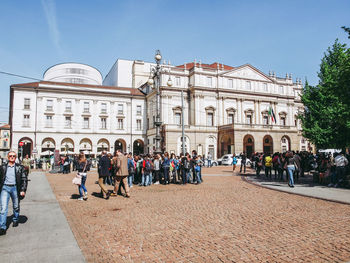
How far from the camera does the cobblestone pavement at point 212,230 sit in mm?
4703

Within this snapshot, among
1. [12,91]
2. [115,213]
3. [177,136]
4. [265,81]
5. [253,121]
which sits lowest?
[115,213]

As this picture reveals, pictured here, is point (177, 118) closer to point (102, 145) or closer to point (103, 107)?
point (103, 107)

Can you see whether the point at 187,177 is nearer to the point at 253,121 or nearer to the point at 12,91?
the point at 253,121

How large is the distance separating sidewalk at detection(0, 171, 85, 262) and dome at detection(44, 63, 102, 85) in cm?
5887

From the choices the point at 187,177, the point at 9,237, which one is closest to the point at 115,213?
the point at 9,237

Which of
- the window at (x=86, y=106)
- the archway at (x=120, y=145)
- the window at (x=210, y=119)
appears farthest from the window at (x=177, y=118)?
the window at (x=86, y=106)

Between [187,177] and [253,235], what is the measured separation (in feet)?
35.3

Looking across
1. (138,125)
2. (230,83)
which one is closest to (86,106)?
(138,125)

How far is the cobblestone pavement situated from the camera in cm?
470

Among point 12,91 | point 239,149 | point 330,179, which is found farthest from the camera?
point 12,91

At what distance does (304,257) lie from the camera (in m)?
4.54

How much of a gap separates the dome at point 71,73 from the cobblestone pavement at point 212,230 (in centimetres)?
5757

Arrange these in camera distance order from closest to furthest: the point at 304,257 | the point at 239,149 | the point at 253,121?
the point at 304,257, the point at 239,149, the point at 253,121

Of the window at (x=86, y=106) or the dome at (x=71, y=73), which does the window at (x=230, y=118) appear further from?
the dome at (x=71, y=73)
